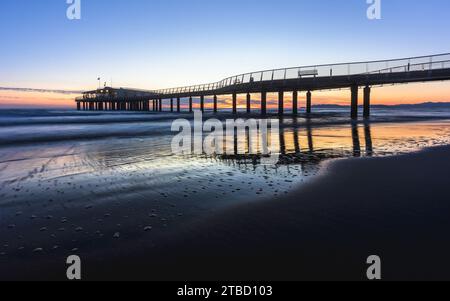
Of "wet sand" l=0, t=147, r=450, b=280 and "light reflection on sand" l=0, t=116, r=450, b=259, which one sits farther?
"light reflection on sand" l=0, t=116, r=450, b=259

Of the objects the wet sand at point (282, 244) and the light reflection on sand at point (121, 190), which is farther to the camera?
the light reflection on sand at point (121, 190)

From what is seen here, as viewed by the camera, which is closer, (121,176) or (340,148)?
(121,176)

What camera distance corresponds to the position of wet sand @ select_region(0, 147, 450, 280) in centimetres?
318

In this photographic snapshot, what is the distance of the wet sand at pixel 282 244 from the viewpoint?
318 centimetres

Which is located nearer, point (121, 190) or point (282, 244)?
point (282, 244)

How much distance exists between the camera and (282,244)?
3.77 meters

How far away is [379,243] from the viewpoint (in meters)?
3.78

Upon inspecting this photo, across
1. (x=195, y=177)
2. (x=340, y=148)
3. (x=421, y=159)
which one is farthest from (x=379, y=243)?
(x=340, y=148)

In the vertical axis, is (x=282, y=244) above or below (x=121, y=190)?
below

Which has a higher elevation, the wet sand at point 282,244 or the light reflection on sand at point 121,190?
the light reflection on sand at point 121,190

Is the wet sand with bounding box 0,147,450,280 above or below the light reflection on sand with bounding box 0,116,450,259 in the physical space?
below

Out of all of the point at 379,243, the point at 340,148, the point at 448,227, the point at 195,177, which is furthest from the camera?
the point at 340,148
